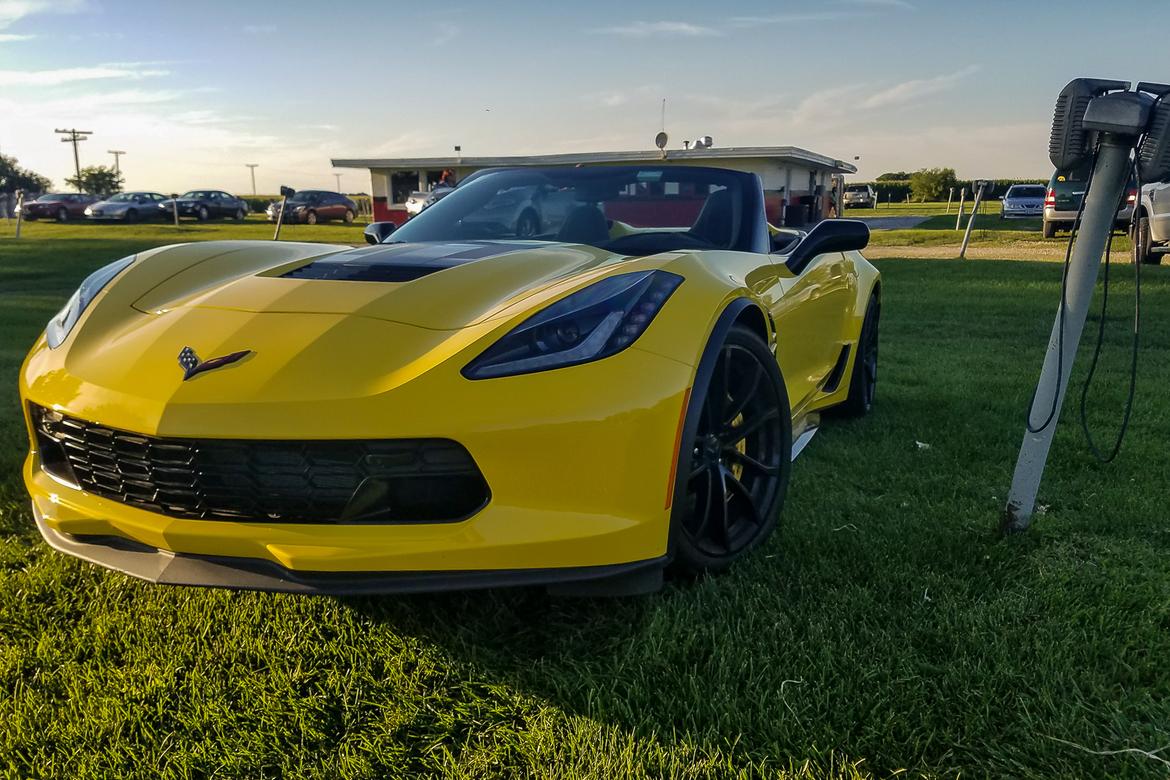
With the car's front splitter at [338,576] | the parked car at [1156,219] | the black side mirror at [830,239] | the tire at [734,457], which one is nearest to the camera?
the car's front splitter at [338,576]

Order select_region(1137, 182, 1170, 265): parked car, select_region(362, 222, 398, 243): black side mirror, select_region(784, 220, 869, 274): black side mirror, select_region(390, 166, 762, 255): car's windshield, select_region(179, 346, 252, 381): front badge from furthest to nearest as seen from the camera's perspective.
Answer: select_region(1137, 182, 1170, 265): parked car
select_region(362, 222, 398, 243): black side mirror
select_region(390, 166, 762, 255): car's windshield
select_region(784, 220, 869, 274): black side mirror
select_region(179, 346, 252, 381): front badge

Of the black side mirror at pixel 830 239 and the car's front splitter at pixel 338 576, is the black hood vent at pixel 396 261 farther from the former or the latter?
the black side mirror at pixel 830 239

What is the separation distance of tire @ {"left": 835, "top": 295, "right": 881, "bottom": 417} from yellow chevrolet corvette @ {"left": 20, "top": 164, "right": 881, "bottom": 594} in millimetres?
1867

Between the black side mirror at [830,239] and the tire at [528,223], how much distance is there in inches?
39.4

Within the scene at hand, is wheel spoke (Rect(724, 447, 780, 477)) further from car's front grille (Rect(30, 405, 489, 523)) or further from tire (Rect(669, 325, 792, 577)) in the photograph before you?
car's front grille (Rect(30, 405, 489, 523))

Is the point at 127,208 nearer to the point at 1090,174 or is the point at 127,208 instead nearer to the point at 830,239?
the point at 830,239

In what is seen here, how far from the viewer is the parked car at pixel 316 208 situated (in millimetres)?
34625

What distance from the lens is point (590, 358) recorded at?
196cm

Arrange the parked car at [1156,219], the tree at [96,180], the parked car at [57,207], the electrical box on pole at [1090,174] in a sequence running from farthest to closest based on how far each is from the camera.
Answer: the tree at [96,180] → the parked car at [57,207] → the parked car at [1156,219] → the electrical box on pole at [1090,174]

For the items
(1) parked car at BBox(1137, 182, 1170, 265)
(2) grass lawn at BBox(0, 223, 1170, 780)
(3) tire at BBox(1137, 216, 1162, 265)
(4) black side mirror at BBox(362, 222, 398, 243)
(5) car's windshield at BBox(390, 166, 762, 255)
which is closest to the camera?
(2) grass lawn at BBox(0, 223, 1170, 780)

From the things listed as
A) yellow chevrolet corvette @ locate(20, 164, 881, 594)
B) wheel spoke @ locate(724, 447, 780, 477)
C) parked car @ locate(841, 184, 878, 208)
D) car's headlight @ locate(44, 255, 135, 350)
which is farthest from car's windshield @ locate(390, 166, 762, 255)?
parked car @ locate(841, 184, 878, 208)

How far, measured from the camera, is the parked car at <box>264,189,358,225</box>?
34.6 metres

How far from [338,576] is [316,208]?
3580cm

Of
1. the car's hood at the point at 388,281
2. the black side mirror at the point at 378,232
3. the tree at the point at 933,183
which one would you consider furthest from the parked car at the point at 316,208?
the tree at the point at 933,183
